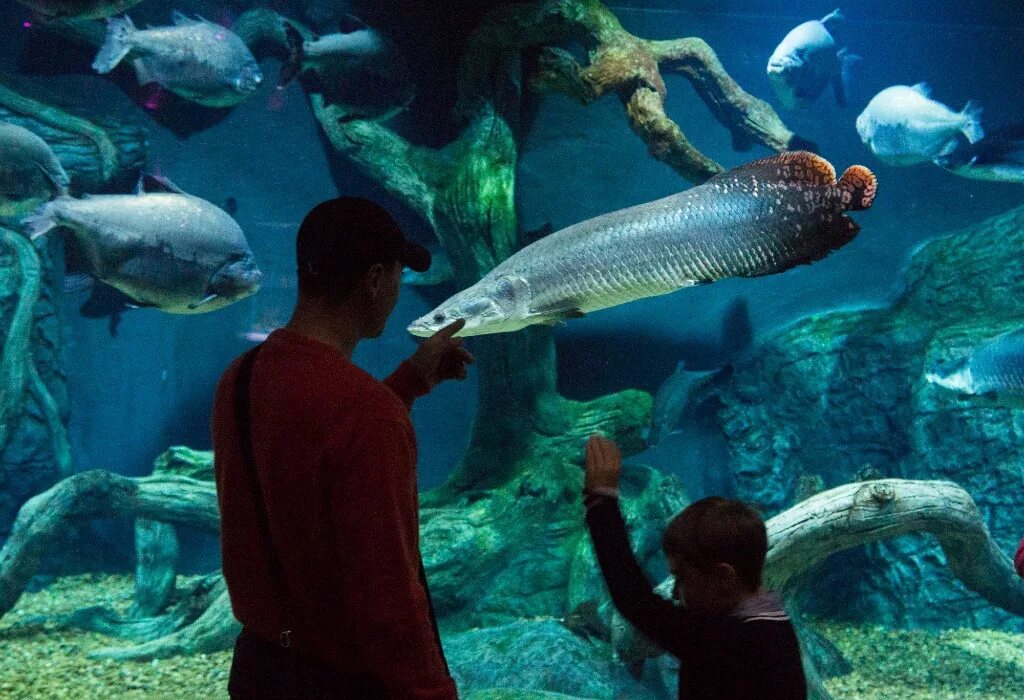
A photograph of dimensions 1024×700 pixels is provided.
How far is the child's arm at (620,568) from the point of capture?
1.72 m

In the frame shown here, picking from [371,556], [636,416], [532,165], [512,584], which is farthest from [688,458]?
[371,556]

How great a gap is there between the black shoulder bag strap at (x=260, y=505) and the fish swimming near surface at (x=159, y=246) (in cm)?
263

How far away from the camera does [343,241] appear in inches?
57.7

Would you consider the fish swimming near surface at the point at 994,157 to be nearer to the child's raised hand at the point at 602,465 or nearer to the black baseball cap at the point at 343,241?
the child's raised hand at the point at 602,465

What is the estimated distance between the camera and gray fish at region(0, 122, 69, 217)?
13.3 feet

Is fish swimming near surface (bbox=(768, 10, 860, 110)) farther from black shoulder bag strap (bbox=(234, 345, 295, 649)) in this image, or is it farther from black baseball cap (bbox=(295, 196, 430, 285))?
black shoulder bag strap (bbox=(234, 345, 295, 649))

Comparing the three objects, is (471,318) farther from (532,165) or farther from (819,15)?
(819,15)

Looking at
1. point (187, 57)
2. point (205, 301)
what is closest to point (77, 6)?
point (187, 57)

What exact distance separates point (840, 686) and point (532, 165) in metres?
4.63

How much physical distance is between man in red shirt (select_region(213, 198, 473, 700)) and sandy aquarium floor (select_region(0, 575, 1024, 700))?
327cm

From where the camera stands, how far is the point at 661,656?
402 centimetres

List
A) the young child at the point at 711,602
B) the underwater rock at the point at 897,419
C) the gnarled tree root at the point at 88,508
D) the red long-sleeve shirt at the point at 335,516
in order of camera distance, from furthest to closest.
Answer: the underwater rock at the point at 897,419 < the gnarled tree root at the point at 88,508 < the young child at the point at 711,602 < the red long-sleeve shirt at the point at 335,516

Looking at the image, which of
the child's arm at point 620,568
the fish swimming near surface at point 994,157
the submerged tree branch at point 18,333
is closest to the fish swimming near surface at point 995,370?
the fish swimming near surface at point 994,157

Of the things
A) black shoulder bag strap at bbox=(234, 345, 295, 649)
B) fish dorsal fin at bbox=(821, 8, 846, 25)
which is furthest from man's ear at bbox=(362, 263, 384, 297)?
fish dorsal fin at bbox=(821, 8, 846, 25)
